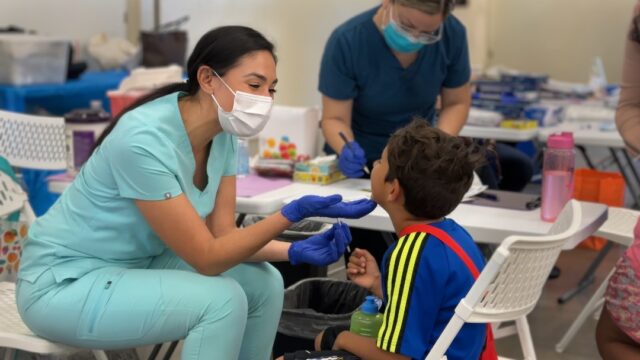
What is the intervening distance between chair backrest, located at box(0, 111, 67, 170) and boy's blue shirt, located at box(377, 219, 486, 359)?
131 cm

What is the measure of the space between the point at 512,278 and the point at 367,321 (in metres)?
0.41

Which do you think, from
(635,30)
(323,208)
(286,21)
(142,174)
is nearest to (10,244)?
(142,174)

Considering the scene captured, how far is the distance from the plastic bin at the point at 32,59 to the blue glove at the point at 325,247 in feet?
8.72

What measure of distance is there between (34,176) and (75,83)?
80 cm

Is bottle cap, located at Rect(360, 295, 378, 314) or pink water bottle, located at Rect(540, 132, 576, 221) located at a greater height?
pink water bottle, located at Rect(540, 132, 576, 221)

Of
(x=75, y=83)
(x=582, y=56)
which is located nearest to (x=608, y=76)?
(x=582, y=56)

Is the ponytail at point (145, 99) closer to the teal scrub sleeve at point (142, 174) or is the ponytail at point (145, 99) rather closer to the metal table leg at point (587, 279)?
the teal scrub sleeve at point (142, 174)

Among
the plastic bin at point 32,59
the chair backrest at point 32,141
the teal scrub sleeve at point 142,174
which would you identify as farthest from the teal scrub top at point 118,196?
the plastic bin at point 32,59

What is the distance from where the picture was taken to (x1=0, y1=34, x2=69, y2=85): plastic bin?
4082 mm

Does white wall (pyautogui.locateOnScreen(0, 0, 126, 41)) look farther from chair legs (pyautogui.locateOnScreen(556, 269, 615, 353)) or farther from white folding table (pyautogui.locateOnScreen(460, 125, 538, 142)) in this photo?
chair legs (pyautogui.locateOnScreen(556, 269, 615, 353))

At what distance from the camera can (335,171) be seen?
2670 millimetres

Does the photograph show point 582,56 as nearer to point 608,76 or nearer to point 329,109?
point 608,76

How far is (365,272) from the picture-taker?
1910mm

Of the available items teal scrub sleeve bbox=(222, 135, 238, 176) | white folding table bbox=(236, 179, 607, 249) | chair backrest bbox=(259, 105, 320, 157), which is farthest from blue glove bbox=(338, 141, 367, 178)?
teal scrub sleeve bbox=(222, 135, 238, 176)
